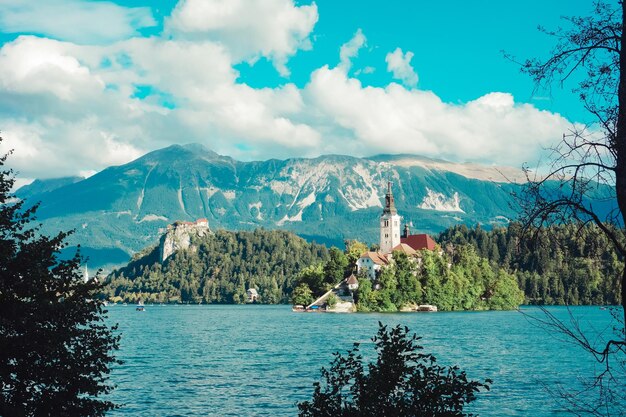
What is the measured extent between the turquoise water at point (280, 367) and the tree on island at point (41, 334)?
1604 centimetres

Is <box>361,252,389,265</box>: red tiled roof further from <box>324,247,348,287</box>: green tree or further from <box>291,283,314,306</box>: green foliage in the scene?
<box>291,283,314,306</box>: green foliage

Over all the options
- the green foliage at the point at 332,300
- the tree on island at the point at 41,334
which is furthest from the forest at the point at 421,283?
the tree on island at the point at 41,334

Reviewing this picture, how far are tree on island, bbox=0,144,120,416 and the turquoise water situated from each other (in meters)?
16.0

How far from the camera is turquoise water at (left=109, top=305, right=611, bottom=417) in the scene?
41344mm

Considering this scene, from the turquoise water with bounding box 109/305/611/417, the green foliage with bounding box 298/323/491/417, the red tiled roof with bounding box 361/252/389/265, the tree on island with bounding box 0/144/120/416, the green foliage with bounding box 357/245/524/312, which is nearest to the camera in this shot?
the green foliage with bounding box 298/323/491/417

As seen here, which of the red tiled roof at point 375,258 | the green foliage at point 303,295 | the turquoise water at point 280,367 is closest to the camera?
the turquoise water at point 280,367

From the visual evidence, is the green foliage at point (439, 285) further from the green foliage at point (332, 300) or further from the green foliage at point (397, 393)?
the green foliage at point (397, 393)

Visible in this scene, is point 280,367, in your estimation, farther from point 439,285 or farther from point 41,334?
point 439,285

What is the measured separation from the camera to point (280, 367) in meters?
58.2

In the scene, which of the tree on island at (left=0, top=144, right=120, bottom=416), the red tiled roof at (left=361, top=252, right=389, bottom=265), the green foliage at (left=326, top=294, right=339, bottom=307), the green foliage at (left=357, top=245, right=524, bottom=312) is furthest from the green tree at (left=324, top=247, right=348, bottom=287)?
the tree on island at (left=0, top=144, right=120, bottom=416)

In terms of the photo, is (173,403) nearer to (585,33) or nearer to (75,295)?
(75,295)

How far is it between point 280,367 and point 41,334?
37259mm

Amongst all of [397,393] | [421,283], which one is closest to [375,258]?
[421,283]

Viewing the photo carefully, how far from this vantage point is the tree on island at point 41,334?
74.2 ft
